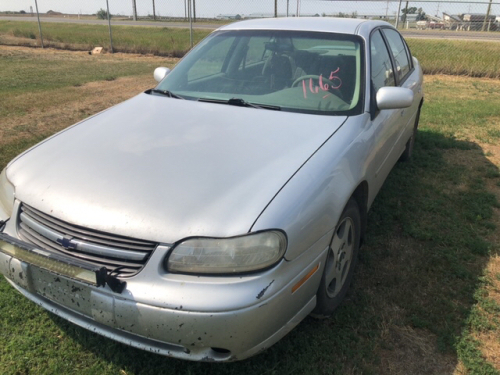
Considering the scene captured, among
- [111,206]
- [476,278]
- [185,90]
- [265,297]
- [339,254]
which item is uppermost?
[185,90]

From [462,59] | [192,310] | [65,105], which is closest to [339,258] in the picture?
[192,310]

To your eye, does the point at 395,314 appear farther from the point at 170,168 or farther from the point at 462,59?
the point at 462,59

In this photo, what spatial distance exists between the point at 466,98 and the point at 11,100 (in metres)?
8.70

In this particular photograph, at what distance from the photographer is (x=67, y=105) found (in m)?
7.55

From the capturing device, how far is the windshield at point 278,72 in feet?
9.44

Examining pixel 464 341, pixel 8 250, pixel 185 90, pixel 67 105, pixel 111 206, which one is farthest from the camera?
pixel 67 105

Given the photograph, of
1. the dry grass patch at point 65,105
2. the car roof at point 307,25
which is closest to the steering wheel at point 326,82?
the car roof at point 307,25

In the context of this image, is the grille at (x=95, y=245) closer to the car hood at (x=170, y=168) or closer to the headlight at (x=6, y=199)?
the car hood at (x=170, y=168)

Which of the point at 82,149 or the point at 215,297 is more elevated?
the point at 82,149

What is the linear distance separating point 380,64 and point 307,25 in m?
0.65

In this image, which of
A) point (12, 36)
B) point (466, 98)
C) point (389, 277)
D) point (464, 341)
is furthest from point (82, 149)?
point (12, 36)

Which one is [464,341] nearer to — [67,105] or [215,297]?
[215,297]

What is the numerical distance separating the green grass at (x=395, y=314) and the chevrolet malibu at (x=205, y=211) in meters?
0.26

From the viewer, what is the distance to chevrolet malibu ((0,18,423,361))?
68.3 inches
